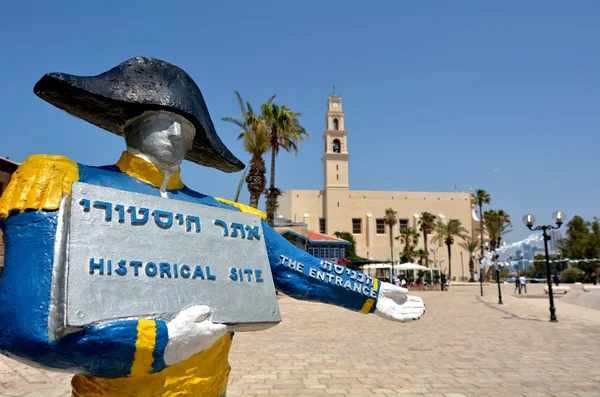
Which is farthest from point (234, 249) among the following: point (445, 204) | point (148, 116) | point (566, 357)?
point (445, 204)

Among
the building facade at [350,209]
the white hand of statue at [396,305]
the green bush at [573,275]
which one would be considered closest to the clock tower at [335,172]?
the building facade at [350,209]

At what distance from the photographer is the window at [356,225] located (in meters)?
59.2

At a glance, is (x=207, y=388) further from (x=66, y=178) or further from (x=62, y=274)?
(x=66, y=178)

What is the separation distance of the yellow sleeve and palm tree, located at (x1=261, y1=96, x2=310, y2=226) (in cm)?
1856

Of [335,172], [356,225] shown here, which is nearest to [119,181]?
[335,172]

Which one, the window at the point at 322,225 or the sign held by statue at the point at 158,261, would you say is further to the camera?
the window at the point at 322,225

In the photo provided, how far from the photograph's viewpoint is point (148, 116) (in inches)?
81.7

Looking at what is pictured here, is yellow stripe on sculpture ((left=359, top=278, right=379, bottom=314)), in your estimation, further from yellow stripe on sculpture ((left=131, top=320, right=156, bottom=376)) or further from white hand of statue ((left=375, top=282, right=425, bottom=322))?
yellow stripe on sculpture ((left=131, top=320, right=156, bottom=376))

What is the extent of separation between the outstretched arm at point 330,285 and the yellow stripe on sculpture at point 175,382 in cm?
52

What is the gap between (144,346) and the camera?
158cm

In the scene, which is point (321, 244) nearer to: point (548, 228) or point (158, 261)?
point (548, 228)

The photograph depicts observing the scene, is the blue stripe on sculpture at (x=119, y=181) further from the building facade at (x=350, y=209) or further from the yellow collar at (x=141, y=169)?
the building facade at (x=350, y=209)

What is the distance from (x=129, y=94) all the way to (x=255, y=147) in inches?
669

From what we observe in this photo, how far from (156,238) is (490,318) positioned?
14.1m
